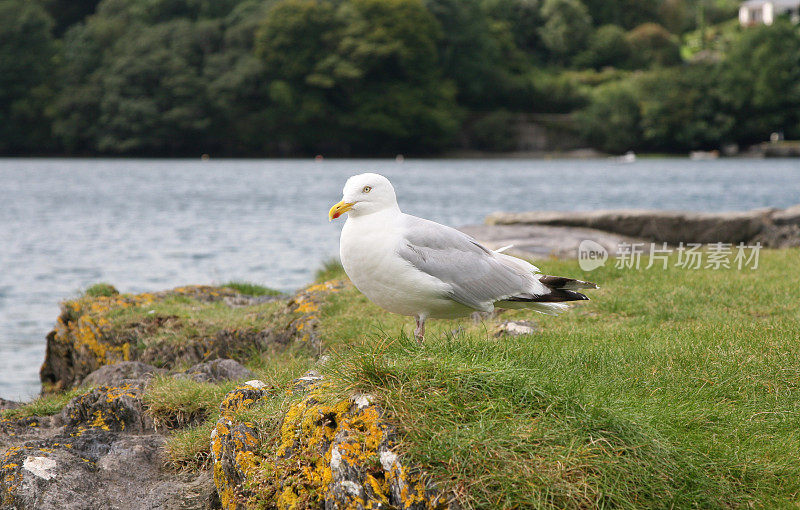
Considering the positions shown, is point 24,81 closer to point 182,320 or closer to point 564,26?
point 564,26

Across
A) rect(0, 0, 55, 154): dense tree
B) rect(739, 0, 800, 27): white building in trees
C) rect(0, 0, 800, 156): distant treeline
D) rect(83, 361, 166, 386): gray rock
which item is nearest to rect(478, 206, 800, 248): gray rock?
rect(83, 361, 166, 386): gray rock

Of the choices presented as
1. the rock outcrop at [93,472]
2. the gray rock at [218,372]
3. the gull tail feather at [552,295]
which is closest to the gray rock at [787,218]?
the gull tail feather at [552,295]

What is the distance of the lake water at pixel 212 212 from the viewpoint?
1794 centimetres

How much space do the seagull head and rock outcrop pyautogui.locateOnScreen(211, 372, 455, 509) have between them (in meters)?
1.15

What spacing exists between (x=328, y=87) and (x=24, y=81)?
33.0 meters

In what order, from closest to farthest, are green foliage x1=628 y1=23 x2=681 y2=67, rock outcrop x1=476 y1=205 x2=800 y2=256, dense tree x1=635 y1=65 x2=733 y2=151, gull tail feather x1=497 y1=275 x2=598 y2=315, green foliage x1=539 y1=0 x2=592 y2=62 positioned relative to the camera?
gull tail feather x1=497 y1=275 x2=598 y2=315
rock outcrop x1=476 y1=205 x2=800 y2=256
dense tree x1=635 y1=65 x2=733 y2=151
green foliage x1=628 y1=23 x2=681 y2=67
green foliage x1=539 y1=0 x2=592 y2=62

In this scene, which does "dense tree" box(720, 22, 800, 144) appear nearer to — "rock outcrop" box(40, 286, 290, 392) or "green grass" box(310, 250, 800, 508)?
"rock outcrop" box(40, 286, 290, 392)

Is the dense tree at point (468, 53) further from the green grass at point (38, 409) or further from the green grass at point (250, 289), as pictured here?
the green grass at point (38, 409)

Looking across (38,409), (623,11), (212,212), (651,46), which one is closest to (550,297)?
(38,409)

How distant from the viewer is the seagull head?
5.46m

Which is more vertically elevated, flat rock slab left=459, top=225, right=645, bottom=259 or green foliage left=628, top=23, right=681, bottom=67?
green foliage left=628, top=23, right=681, bottom=67

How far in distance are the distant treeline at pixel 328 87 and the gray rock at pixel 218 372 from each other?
79429 mm

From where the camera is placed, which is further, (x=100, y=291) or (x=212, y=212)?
(x=212, y=212)

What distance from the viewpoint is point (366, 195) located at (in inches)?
216
